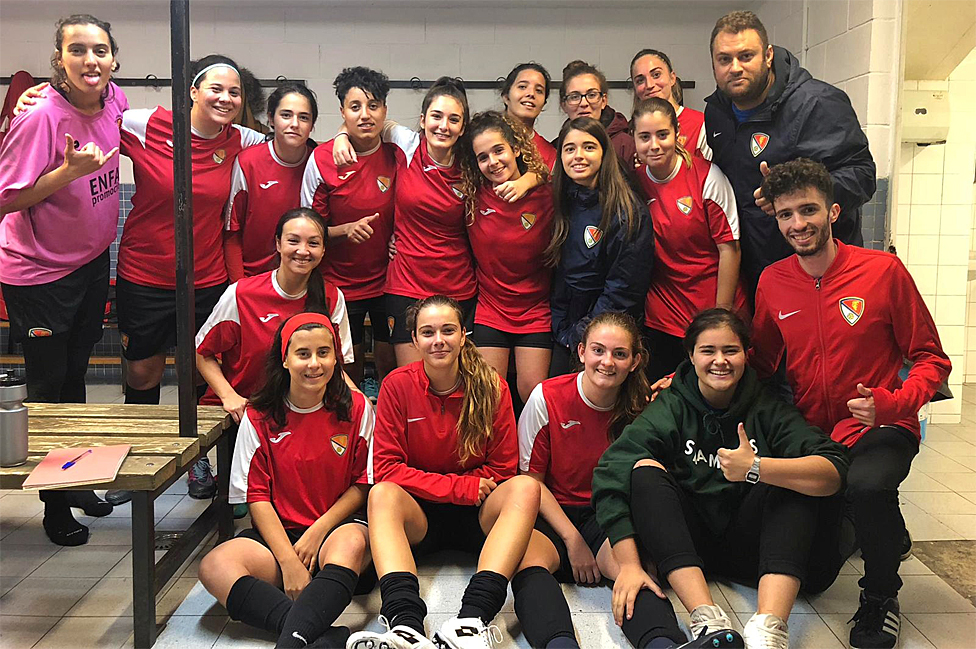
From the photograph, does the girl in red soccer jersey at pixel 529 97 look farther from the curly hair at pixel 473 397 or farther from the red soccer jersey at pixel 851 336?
the red soccer jersey at pixel 851 336

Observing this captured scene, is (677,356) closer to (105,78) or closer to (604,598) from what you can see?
(604,598)

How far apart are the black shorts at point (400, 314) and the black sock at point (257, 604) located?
1.04 meters

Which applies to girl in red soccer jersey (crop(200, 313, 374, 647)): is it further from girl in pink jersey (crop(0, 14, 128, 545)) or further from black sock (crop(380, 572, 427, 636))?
girl in pink jersey (crop(0, 14, 128, 545))

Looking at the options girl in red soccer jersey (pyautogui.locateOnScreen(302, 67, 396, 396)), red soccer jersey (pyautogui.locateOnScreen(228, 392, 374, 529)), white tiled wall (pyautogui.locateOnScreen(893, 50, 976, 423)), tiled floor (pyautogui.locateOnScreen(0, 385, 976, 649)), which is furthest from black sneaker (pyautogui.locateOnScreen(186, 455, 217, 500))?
white tiled wall (pyautogui.locateOnScreen(893, 50, 976, 423))

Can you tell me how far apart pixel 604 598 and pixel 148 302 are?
6.36 ft

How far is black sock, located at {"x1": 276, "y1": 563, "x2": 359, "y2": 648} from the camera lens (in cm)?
196

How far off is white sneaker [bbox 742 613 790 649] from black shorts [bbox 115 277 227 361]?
2125mm

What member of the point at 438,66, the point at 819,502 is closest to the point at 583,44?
Answer: the point at 438,66

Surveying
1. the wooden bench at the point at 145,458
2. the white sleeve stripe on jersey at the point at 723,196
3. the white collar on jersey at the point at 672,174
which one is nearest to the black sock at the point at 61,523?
the wooden bench at the point at 145,458

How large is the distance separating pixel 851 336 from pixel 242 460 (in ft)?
5.81

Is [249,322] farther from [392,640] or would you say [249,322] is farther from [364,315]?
[392,640]

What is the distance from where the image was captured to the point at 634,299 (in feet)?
9.05

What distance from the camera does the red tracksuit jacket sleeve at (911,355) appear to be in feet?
Answer: 7.07

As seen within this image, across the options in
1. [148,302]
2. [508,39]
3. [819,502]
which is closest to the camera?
[819,502]
